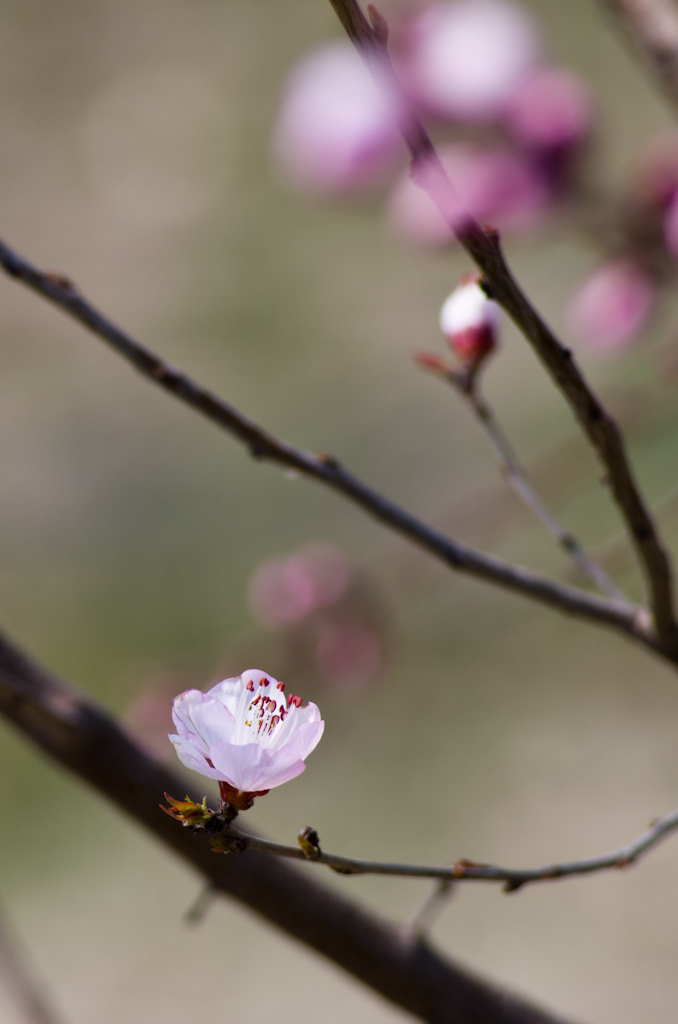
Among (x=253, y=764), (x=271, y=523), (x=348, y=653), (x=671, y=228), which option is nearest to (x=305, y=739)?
(x=253, y=764)

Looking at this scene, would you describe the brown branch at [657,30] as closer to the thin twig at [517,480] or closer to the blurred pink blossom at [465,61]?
the blurred pink blossom at [465,61]

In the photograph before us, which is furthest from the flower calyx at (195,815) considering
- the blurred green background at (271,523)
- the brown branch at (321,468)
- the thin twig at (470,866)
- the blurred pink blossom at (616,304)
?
the blurred pink blossom at (616,304)

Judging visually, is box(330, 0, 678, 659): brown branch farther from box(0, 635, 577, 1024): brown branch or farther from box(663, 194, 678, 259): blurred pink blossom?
box(663, 194, 678, 259): blurred pink blossom

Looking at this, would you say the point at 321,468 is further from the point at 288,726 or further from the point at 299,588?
the point at 299,588

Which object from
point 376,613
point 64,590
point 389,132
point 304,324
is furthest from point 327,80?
point 304,324

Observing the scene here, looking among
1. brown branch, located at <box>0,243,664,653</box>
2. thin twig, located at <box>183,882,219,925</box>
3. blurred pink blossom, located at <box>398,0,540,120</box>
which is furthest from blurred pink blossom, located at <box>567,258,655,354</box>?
thin twig, located at <box>183,882,219,925</box>

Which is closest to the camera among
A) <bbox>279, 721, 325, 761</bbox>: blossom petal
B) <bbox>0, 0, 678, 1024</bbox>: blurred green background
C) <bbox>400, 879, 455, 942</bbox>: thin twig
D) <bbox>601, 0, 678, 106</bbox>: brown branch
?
<bbox>279, 721, 325, 761</bbox>: blossom petal
